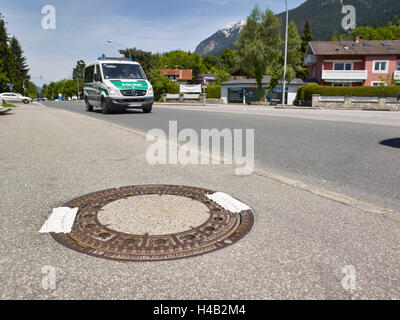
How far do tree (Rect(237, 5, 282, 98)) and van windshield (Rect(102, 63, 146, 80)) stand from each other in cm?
3381

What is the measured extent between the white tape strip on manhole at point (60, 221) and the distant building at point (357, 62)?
48.0 metres

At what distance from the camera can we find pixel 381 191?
3939 mm

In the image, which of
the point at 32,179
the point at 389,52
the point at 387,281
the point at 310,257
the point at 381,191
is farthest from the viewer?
the point at 389,52

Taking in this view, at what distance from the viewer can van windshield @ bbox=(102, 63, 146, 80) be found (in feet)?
53.0

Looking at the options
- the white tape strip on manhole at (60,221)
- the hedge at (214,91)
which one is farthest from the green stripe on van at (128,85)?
the hedge at (214,91)

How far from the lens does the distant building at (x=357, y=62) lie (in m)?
45.7

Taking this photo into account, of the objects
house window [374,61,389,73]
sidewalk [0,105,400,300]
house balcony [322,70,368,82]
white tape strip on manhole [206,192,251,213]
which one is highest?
house window [374,61,389,73]

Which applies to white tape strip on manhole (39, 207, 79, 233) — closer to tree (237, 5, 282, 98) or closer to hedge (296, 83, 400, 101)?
hedge (296, 83, 400, 101)

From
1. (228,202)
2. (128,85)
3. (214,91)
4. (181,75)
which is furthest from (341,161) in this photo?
(181,75)

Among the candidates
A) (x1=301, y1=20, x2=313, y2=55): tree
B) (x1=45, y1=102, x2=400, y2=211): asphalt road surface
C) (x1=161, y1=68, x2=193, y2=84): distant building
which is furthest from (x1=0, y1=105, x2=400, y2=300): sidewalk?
(x1=161, y1=68, x2=193, y2=84): distant building
